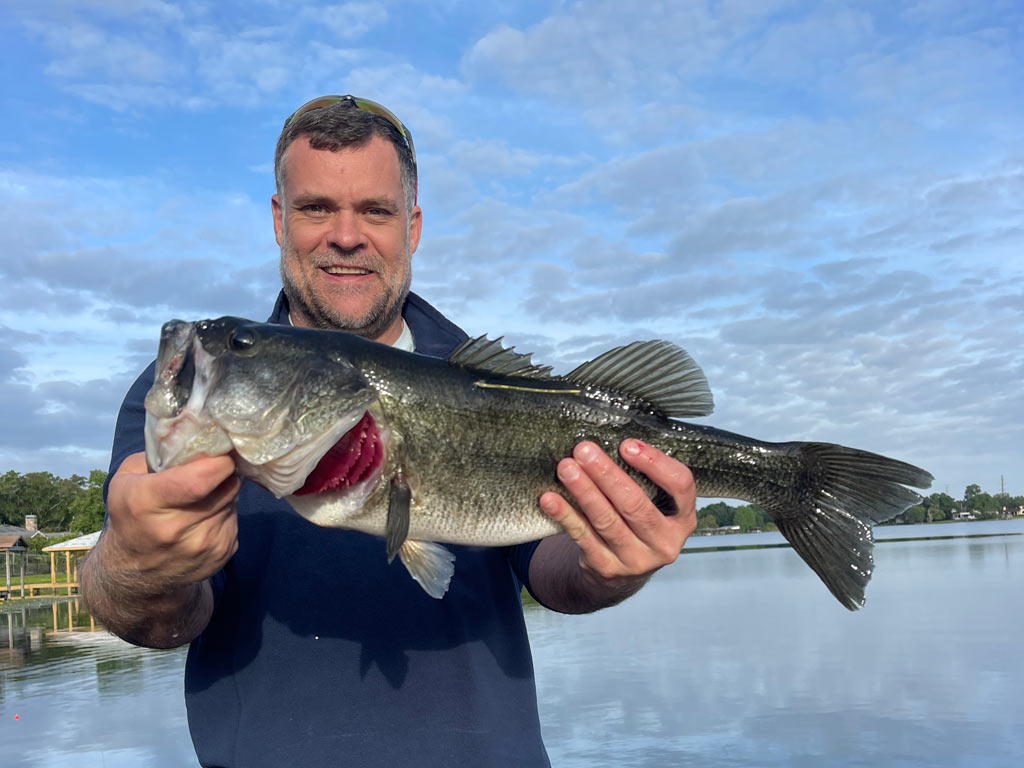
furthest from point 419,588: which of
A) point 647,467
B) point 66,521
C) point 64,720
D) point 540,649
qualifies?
point 66,521

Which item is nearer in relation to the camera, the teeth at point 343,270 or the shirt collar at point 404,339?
the teeth at point 343,270

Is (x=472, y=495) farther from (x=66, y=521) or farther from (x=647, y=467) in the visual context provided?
(x=66, y=521)

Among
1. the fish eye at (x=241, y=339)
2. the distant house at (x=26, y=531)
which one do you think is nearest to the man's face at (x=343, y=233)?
the fish eye at (x=241, y=339)

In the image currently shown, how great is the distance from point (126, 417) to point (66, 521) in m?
108

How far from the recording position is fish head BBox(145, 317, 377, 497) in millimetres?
2871

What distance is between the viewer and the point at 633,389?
12.1ft

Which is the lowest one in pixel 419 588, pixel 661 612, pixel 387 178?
pixel 661 612

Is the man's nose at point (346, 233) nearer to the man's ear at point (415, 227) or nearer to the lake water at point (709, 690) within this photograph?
the man's ear at point (415, 227)

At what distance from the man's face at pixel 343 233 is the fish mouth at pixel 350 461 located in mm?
1334

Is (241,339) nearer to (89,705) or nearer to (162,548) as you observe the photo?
(162,548)

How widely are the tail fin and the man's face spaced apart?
2.28 m

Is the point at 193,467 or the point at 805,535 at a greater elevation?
the point at 193,467

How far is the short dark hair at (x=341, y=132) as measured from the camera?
171 inches

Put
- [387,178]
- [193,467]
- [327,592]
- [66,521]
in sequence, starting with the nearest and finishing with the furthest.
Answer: [193,467]
[327,592]
[387,178]
[66,521]
